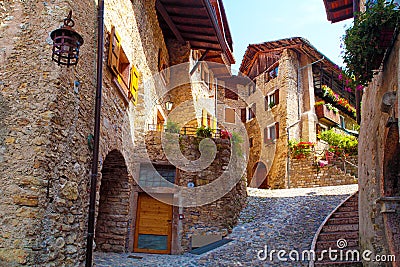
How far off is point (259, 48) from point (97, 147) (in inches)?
695

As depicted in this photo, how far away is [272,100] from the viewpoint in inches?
846

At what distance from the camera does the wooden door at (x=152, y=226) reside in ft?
30.4

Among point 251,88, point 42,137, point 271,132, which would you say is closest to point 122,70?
point 42,137

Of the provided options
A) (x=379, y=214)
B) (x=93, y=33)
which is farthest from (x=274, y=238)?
(x=93, y=33)

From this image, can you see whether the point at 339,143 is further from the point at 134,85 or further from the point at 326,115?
the point at 134,85

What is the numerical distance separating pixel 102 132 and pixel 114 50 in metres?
1.63

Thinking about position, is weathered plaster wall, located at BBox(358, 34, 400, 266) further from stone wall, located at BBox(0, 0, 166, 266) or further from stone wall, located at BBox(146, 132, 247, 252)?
stone wall, located at BBox(0, 0, 166, 266)

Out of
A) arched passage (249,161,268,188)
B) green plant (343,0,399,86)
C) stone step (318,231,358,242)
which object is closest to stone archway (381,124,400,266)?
green plant (343,0,399,86)

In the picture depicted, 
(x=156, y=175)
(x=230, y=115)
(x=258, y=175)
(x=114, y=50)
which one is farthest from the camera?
(x=230, y=115)

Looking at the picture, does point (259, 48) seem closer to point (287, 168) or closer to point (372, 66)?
point (287, 168)

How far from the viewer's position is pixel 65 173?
17.6 feet

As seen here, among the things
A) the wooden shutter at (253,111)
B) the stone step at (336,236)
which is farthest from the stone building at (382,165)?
the wooden shutter at (253,111)

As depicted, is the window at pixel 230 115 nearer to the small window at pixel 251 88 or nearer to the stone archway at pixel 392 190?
the small window at pixel 251 88

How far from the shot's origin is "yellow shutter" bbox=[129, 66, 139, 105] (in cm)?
874
